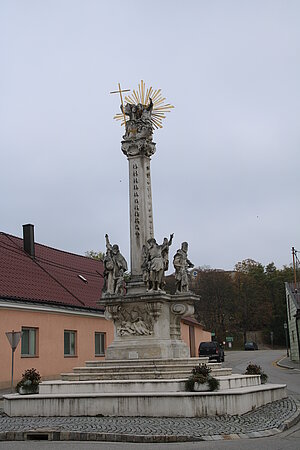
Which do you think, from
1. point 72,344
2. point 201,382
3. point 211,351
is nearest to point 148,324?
point 201,382

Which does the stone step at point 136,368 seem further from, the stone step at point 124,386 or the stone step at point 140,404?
the stone step at point 140,404

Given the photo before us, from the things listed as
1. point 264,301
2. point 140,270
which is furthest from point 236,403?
point 264,301

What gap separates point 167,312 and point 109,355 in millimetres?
2131

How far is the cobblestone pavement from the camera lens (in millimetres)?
10516

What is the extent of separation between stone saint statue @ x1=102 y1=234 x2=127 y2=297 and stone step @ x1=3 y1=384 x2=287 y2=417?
159 inches

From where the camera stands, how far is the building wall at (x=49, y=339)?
2370 cm

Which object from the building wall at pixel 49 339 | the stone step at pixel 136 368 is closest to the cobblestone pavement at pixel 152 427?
the stone step at pixel 136 368

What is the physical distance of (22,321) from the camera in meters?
25.0

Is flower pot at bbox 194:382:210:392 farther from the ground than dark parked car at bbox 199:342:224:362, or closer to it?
closer to it

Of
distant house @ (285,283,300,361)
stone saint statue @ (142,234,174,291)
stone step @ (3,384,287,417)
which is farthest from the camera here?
distant house @ (285,283,300,361)

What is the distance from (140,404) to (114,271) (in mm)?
5419

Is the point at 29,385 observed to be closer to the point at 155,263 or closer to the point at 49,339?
the point at 155,263

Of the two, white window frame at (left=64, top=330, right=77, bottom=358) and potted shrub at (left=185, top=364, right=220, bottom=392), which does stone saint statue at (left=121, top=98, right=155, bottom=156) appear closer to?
potted shrub at (left=185, top=364, right=220, bottom=392)

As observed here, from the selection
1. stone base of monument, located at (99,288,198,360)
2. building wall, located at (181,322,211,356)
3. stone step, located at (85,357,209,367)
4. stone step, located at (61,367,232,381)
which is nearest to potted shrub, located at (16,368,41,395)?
stone step, located at (61,367,232,381)
